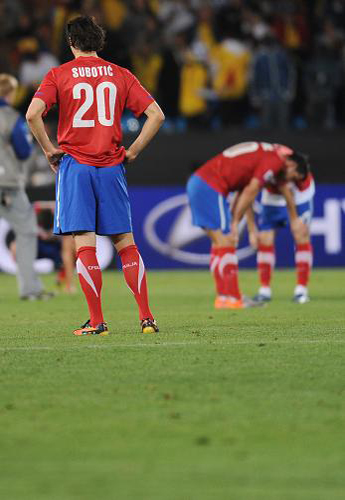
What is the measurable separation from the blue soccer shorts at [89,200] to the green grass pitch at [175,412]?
80 cm

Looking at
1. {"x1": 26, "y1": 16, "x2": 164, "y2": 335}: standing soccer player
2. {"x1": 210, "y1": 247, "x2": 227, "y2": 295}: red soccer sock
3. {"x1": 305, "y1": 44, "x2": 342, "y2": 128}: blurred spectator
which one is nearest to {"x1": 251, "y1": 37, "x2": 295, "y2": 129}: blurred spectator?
{"x1": 305, "y1": 44, "x2": 342, "y2": 128}: blurred spectator

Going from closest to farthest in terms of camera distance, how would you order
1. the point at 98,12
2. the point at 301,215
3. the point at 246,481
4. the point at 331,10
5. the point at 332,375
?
1. the point at 246,481
2. the point at 332,375
3. the point at 301,215
4. the point at 98,12
5. the point at 331,10

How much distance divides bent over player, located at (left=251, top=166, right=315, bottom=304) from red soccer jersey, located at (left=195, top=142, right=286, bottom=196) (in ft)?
2.61

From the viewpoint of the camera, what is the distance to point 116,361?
296 inches

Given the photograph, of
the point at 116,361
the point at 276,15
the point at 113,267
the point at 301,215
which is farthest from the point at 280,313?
the point at 276,15

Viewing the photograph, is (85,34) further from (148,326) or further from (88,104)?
(148,326)

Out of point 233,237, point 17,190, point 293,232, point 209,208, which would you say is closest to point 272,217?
point 293,232

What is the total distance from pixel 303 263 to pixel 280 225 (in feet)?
2.54

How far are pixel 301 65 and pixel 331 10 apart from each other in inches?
47.8

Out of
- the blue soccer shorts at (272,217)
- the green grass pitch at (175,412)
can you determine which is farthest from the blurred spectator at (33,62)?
the green grass pitch at (175,412)

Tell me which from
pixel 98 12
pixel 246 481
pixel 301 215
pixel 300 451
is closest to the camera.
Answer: pixel 246 481

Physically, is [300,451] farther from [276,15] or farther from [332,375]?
[276,15]

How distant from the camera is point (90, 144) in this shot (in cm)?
890

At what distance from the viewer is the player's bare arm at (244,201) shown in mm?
12656
